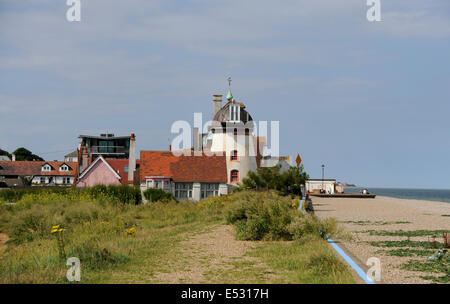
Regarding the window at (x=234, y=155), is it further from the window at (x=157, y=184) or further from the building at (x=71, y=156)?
the building at (x=71, y=156)

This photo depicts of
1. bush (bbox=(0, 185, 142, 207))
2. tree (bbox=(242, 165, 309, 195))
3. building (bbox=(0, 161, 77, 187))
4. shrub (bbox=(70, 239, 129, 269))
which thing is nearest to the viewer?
shrub (bbox=(70, 239, 129, 269))

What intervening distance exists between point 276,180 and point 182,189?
884cm

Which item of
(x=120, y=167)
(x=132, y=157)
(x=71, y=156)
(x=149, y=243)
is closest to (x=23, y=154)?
(x=71, y=156)

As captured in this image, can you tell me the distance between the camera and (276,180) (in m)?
39.0

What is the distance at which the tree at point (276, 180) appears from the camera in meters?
38.8

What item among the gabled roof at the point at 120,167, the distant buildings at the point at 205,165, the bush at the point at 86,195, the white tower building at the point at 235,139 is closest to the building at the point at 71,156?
the gabled roof at the point at 120,167

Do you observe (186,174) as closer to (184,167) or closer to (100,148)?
(184,167)

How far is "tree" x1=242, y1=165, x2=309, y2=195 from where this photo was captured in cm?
3878

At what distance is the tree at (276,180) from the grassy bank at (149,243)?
32.0ft

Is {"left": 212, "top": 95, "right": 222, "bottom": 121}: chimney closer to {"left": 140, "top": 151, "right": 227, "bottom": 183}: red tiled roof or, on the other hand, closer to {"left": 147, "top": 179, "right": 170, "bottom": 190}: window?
{"left": 140, "top": 151, "right": 227, "bottom": 183}: red tiled roof

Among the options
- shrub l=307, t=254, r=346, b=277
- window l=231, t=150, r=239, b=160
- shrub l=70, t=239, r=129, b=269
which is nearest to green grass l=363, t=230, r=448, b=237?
shrub l=307, t=254, r=346, b=277

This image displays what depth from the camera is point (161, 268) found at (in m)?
11.2
